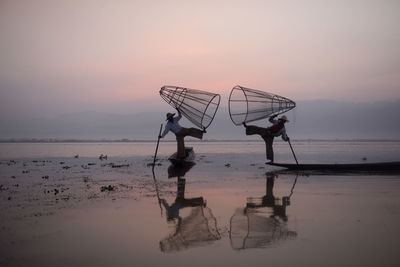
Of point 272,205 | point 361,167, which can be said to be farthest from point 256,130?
point 272,205

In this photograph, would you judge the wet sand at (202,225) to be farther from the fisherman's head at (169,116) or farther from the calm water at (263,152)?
the calm water at (263,152)

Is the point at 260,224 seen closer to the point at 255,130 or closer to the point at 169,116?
the point at 255,130

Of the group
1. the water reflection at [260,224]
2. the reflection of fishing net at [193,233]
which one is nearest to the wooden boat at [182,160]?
the water reflection at [260,224]

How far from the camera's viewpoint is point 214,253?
Result: 20.3ft

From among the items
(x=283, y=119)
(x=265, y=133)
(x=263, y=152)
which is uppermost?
(x=283, y=119)

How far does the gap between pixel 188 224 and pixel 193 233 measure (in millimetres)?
831

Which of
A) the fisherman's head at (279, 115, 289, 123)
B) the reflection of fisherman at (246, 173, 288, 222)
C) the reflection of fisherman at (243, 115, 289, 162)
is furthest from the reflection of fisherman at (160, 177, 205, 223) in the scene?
the fisherman's head at (279, 115, 289, 123)

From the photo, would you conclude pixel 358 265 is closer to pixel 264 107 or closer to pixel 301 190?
pixel 301 190

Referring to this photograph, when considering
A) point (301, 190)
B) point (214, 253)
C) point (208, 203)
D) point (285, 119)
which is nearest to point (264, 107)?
point (285, 119)

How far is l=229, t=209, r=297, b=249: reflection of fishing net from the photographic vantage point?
6.79 meters

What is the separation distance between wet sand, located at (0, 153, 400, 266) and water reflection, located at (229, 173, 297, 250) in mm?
21

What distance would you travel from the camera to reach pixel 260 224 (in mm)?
8203

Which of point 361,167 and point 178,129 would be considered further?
point 178,129

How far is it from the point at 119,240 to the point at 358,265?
13.9ft
